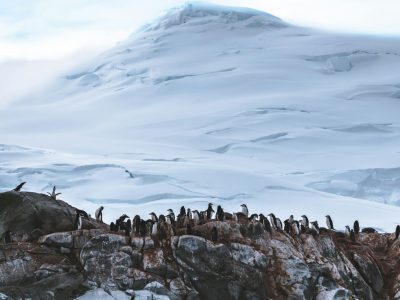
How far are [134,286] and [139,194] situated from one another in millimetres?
23629

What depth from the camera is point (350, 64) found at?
75562mm

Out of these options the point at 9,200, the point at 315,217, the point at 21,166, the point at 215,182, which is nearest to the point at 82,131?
the point at 21,166

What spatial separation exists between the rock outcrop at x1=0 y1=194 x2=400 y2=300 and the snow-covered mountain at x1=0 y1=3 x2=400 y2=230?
660 inches

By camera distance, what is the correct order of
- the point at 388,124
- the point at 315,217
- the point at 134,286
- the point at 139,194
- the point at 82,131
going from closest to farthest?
the point at 134,286, the point at 315,217, the point at 139,194, the point at 388,124, the point at 82,131

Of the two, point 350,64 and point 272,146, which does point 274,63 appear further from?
point 272,146

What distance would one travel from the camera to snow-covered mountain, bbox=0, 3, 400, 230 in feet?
135

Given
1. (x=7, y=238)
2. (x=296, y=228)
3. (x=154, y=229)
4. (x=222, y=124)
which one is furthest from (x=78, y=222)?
(x=222, y=124)

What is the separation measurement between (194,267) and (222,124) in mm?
43673

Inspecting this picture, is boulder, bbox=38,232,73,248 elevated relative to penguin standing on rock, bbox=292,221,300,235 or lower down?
elevated

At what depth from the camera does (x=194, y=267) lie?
17.3m

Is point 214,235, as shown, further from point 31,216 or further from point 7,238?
point 7,238

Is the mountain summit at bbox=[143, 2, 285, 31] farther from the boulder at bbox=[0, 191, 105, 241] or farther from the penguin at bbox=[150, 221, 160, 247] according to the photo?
the penguin at bbox=[150, 221, 160, 247]

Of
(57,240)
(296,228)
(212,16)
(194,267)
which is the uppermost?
(57,240)

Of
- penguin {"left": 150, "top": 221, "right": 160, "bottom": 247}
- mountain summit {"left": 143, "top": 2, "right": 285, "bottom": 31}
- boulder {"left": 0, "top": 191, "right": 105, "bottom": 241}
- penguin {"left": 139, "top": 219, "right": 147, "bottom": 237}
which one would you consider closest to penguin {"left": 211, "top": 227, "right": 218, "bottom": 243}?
penguin {"left": 150, "top": 221, "right": 160, "bottom": 247}
